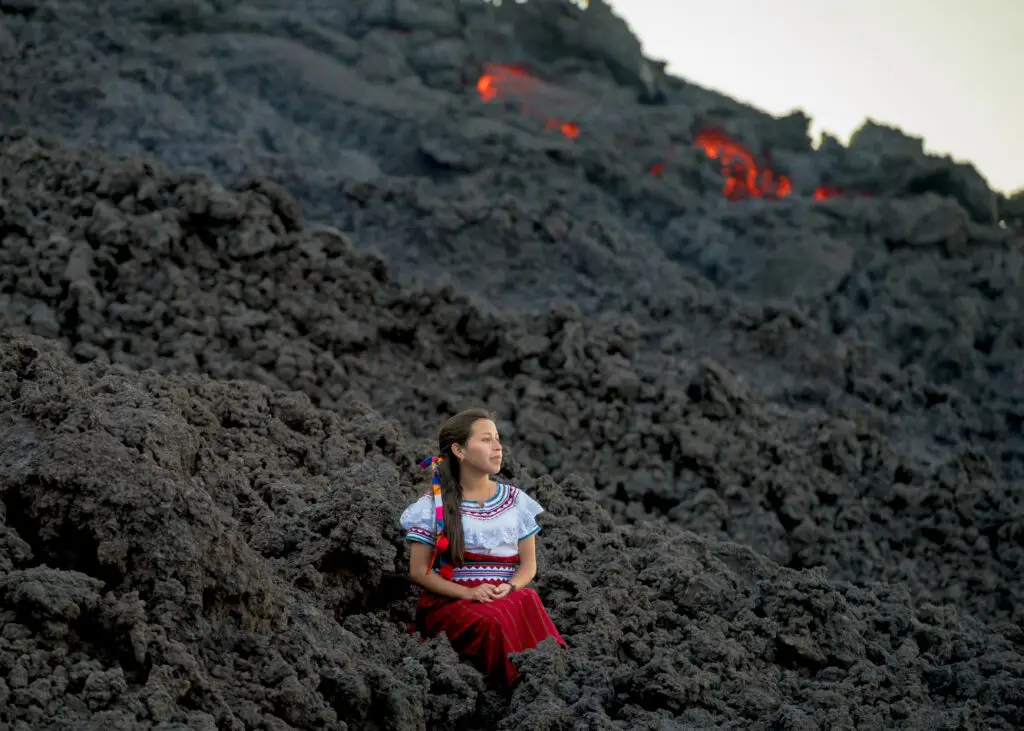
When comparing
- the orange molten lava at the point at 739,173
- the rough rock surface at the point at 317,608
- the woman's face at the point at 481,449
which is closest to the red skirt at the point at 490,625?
the rough rock surface at the point at 317,608

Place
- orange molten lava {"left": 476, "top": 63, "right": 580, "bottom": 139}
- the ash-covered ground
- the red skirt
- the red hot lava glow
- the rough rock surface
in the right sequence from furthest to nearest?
1. the red hot lava glow
2. orange molten lava {"left": 476, "top": 63, "right": 580, "bottom": 139}
3. the red skirt
4. the ash-covered ground
5. the rough rock surface

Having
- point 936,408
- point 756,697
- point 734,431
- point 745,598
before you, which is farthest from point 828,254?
point 756,697

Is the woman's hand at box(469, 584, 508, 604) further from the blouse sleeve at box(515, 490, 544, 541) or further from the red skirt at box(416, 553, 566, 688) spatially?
the blouse sleeve at box(515, 490, 544, 541)

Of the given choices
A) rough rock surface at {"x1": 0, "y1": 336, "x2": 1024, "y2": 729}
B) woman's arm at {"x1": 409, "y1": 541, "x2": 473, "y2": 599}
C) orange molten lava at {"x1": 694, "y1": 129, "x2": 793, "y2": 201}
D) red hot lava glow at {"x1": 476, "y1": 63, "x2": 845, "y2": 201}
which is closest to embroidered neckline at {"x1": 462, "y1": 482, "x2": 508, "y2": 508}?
woman's arm at {"x1": 409, "y1": 541, "x2": 473, "y2": 599}

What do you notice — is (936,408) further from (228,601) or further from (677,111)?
(228,601)

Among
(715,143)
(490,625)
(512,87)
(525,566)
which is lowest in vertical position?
(490,625)

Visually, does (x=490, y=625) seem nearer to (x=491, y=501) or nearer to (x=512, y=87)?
(x=491, y=501)

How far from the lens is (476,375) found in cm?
820

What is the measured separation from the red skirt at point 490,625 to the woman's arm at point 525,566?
1.3 inches

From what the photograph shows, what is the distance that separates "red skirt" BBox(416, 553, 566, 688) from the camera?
380 centimetres

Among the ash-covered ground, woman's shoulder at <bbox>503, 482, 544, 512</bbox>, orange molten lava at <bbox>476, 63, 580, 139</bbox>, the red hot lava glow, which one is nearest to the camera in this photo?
the ash-covered ground

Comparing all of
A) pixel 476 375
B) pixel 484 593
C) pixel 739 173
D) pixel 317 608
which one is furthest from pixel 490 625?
pixel 739 173

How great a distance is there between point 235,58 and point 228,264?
6.91 metres

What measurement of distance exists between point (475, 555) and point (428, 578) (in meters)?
0.18
